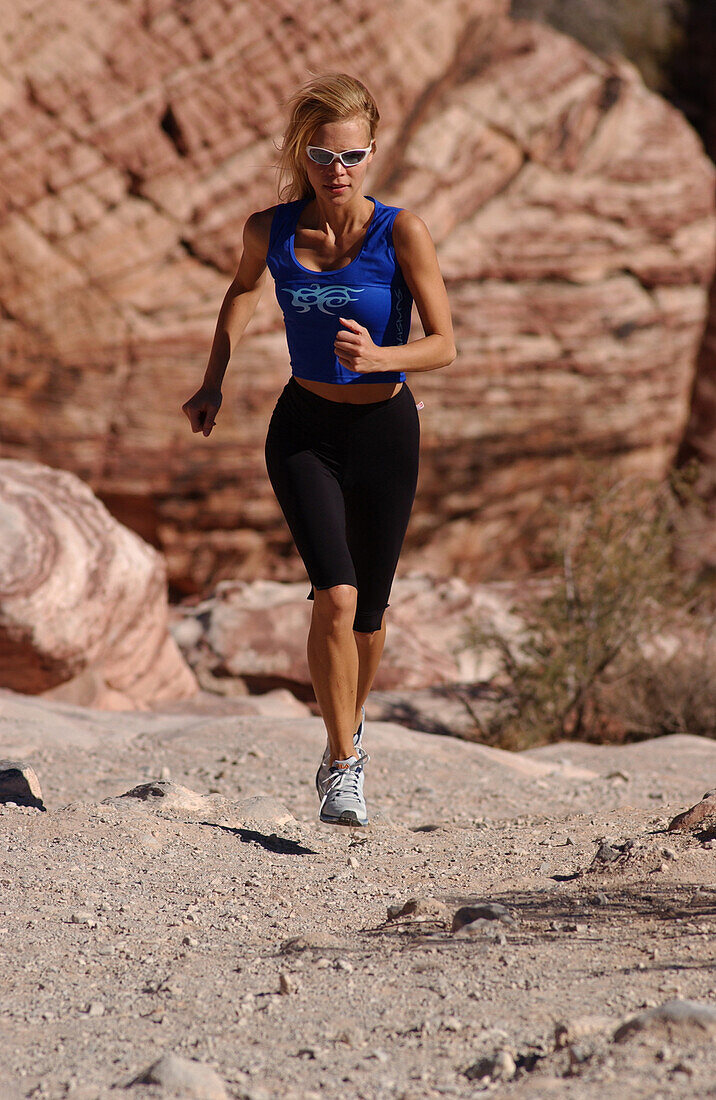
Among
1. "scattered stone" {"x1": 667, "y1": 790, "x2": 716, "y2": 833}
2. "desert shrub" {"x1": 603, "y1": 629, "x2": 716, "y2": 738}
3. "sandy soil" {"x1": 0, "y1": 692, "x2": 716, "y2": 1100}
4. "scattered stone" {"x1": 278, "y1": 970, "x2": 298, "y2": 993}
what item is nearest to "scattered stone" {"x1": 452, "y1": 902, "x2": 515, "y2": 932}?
"sandy soil" {"x1": 0, "y1": 692, "x2": 716, "y2": 1100}

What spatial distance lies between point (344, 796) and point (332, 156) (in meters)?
1.87

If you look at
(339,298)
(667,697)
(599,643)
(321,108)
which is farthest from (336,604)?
(667,697)

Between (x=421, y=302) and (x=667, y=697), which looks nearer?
(x=421, y=302)

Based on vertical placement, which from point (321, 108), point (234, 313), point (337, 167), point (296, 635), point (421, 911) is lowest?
point (296, 635)

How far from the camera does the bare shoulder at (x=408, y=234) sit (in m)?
3.17

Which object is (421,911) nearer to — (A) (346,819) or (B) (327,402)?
(A) (346,819)

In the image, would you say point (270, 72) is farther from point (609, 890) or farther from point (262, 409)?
point (609, 890)

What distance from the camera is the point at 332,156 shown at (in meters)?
3.19

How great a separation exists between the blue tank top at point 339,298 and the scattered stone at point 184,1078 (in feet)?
6.36

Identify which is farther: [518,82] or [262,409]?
[518,82]

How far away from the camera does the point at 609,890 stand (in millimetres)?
2842

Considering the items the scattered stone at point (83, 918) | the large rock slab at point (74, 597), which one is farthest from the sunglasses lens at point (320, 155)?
the large rock slab at point (74, 597)

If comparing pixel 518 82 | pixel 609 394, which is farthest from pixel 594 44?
pixel 609 394

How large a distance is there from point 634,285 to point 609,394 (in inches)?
36.0
